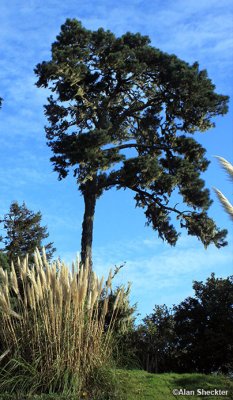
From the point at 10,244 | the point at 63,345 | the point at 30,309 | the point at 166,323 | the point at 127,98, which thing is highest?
the point at 127,98

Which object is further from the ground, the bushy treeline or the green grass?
the bushy treeline

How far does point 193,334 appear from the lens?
15.7 meters

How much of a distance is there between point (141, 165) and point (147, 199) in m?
2.02

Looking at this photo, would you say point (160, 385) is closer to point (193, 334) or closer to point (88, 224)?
point (193, 334)

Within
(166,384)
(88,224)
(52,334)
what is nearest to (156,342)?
(166,384)

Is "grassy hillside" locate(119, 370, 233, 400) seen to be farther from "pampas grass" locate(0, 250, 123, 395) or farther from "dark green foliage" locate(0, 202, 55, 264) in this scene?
"dark green foliage" locate(0, 202, 55, 264)

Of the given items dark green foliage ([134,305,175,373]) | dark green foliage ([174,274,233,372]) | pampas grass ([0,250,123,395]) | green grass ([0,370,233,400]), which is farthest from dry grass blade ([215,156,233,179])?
dark green foliage ([174,274,233,372])

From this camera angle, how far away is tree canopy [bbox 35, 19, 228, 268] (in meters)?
19.8

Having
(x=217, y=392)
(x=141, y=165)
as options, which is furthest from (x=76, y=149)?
(x=217, y=392)

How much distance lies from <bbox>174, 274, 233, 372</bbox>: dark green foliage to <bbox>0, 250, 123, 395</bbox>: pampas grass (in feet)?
27.0

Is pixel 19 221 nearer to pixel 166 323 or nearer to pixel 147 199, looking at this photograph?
pixel 147 199

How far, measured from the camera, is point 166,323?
14977 mm

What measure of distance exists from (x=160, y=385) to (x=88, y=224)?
36.5 ft

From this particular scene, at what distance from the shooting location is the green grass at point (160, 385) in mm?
7086
